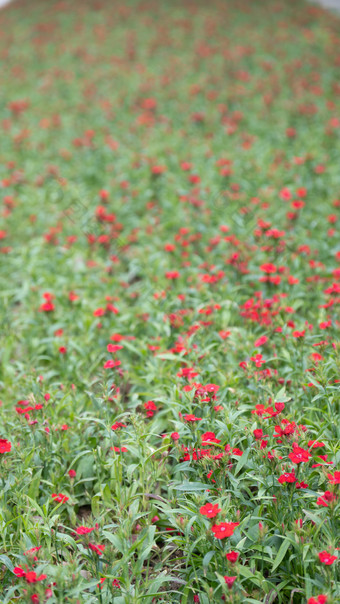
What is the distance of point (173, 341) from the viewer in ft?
10.1

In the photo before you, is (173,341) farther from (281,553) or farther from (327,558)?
(327,558)

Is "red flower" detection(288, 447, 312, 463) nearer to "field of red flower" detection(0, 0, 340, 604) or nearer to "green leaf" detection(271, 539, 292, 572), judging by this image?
"field of red flower" detection(0, 0, 340, 604)

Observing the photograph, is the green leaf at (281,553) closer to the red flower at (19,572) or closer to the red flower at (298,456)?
the red flower at (298,456)

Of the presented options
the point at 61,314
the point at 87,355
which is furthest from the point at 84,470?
the point at 61,314

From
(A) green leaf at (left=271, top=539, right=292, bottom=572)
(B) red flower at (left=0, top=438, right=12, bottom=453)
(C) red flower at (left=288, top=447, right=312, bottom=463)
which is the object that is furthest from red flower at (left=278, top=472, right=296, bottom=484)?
(B) red flower at (left=0, top=438, right=12, bottom=453)

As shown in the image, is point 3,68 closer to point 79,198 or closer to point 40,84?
point 40,84

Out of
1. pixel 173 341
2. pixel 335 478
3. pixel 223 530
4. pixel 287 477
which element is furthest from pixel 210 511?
pixel 173 341

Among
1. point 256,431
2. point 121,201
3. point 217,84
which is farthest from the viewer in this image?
point 217,84

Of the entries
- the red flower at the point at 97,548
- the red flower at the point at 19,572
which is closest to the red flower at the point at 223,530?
the red flower at the point at 97,548

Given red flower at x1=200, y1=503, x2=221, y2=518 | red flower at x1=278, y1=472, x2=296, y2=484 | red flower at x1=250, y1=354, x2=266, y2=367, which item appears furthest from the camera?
red flower at x1=250, y1=354, x2=266, y2=367

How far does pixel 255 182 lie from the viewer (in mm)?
5184

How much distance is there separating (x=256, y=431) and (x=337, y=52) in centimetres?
896

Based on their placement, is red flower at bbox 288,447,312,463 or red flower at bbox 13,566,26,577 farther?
red flower at bbox 288,447,312,463

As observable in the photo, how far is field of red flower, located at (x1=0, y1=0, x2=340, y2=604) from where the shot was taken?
1.83 meters
